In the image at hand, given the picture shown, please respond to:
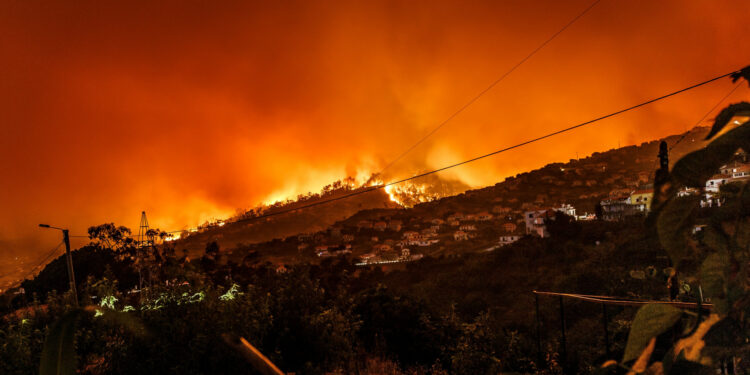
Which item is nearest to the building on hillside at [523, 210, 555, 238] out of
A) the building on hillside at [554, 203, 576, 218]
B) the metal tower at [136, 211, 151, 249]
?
the building on hillside at [554, 203, 576, 218]

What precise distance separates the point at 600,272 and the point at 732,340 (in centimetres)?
1967

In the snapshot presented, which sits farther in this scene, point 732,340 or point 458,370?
point 458,370

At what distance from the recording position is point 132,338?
493 cm

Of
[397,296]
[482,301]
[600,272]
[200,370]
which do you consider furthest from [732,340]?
[600,272]

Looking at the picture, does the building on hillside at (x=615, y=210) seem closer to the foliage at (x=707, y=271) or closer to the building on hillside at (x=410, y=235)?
the building on hillside at (x=410, y=235)

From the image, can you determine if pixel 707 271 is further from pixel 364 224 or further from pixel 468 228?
pixel 364 224

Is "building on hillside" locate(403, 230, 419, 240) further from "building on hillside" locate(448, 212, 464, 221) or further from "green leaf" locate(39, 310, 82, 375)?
"green leaf" locate(39, 310, 82, 375)

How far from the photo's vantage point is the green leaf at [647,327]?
1.15 feet

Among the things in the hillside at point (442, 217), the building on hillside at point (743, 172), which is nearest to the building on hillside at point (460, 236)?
the hillside at point (442, 217)

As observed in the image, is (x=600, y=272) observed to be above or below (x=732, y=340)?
below

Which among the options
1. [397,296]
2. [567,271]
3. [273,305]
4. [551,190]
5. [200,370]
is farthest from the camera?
[551,190]

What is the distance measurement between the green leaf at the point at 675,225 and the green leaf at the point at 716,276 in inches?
0.9

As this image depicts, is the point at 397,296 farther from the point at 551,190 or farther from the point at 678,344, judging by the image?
the point at 551,190

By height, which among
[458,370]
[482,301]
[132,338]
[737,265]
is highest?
[737,265]
